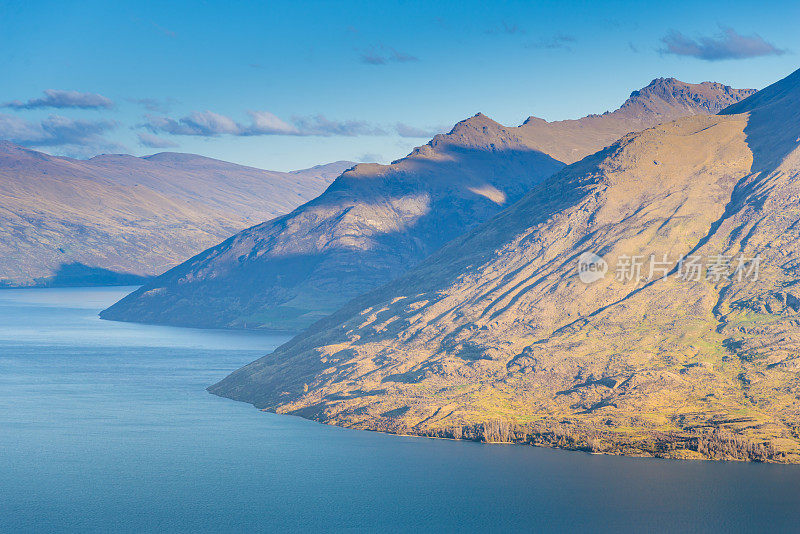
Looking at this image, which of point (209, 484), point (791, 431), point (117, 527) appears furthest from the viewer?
point (791, 431)

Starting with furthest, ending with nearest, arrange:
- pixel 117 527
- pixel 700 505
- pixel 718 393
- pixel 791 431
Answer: pixel 718 393 → pixel 791 431 → pixel 700 505 → pixel 117 527

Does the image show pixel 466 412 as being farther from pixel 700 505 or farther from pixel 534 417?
pixel 700 505

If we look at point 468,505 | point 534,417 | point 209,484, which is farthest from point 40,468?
point 534,417

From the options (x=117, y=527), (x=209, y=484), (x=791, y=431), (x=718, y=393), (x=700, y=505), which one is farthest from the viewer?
(x=718, y=393)

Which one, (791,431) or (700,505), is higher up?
(791,431)

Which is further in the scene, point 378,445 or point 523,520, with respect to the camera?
point 378,445

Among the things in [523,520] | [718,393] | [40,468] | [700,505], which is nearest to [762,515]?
[700,505]

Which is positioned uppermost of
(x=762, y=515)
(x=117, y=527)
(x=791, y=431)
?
(x=791, y=431)

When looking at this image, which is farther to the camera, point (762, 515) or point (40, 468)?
point (40, 468)

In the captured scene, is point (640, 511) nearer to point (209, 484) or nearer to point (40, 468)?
point (209, 484)
